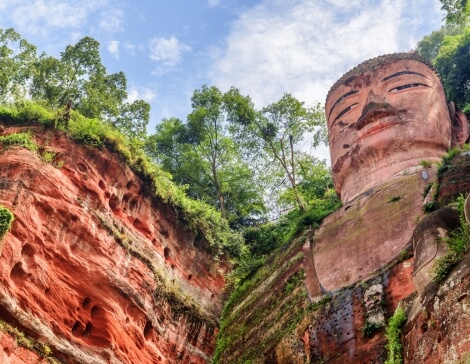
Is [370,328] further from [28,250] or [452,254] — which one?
[28,250]

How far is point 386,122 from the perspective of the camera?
16.2 m

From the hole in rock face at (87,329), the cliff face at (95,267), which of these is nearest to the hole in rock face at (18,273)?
the cliff face at (95,267)

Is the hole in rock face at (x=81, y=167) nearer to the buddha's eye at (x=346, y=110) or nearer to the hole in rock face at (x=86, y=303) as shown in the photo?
the hole in rock face at (x=86, y=303)

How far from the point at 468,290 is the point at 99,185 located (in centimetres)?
1087

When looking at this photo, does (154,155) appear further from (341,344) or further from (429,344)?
(429,344)

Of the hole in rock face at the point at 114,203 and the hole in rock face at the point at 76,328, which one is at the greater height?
the hole in rock face at the point at 114,203

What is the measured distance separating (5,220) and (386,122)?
9923mm

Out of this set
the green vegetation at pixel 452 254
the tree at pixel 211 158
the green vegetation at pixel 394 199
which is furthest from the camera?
the tree at pixel 211 158

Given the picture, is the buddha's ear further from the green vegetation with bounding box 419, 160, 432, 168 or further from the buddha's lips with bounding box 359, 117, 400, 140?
the green vegetation with bounding box 419, 160, 432, 168

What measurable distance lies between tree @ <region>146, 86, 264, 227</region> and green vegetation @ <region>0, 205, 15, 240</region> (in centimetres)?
1163

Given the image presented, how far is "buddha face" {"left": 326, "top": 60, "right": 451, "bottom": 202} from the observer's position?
15711 millimetres

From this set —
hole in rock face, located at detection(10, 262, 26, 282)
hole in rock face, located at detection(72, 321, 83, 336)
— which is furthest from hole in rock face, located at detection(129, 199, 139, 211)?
hole in rock face, located at detection(10, 262, 26, 282)

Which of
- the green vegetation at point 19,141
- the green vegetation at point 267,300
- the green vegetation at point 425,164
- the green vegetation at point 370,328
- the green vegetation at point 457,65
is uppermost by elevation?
the green vegetation at point 457,65

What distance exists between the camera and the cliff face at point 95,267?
12.0m
